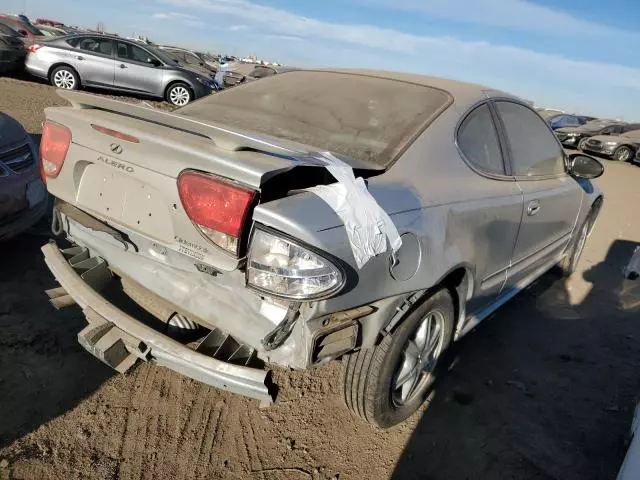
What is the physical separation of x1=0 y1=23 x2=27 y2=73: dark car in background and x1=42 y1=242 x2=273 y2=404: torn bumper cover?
39.9 ft

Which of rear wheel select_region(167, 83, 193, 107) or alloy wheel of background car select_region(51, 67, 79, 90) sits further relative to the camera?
rear wheel select_region(167, 83, 193, 107)

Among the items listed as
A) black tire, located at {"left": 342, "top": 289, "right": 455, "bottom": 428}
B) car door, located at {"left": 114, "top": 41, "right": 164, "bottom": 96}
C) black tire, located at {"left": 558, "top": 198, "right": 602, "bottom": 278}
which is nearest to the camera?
black tire, located at {"left": 342, "top": 289, "right": 455, "bottom": 428}

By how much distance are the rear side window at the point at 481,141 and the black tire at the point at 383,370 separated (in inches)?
30.7

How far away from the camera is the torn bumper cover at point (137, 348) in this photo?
1909mm

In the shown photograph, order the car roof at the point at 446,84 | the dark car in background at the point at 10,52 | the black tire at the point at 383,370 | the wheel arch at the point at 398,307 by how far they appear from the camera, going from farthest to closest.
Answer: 1. the dark car in background at the point at 10,52
2. the car roof at the point at 446,84
3. the black tire at the point at 383,370
4. the wheel arch at the point at 398,307

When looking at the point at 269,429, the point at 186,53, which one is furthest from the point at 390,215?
the point at 186,53

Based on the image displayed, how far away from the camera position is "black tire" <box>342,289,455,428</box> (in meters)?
2.20

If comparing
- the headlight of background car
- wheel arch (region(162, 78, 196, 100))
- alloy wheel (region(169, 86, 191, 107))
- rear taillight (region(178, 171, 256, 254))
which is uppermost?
rear taillight (region(178, 171, 256, 254))

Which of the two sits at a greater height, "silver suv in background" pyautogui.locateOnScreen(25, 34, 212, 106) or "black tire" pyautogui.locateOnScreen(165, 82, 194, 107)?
"silver suv in background" pyautogui.locateOnScreen(25, 34, 212, 106)

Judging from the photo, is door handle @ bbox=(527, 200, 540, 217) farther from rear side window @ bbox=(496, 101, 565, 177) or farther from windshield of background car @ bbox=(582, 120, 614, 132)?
windshield of background car @ bbox=(582, 120, 614, 132)

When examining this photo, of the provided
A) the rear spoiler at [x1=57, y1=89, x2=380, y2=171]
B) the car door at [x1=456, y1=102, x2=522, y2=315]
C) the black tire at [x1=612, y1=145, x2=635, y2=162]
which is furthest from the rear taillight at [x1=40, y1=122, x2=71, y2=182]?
the black tire at [x1=612, y1=145, x2=635, y2=162]

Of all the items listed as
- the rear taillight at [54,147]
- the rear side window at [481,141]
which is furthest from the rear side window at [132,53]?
the rear side window at [481,141]

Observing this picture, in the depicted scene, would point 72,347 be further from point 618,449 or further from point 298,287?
point 618,449

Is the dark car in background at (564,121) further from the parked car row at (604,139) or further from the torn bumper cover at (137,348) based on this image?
the torn bumper cover at (137,348)
